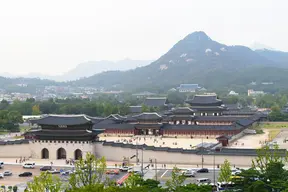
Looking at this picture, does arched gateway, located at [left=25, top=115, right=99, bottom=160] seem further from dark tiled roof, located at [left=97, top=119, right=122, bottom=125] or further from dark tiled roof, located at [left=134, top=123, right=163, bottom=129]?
dark tiled roof, located at [left=97, top=119, right=122, bottom=125]

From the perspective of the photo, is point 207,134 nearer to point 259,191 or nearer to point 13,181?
point 13,181

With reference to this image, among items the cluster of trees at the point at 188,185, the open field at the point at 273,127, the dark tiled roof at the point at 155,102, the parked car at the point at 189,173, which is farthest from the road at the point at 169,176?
the dark tiled roof at the point at 155,102

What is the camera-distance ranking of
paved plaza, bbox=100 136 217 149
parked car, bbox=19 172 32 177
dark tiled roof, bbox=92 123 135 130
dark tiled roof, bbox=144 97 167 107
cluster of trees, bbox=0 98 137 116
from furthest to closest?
dark tiled roof, bbox=144 97 167 107 → cluster of trees, bbox=0 98 137 116 → dark tiled roof, bbox=92 123 135 130 → paved plaza, bbox=100 136 217 149 → parked car, bbox=19 172 32 177

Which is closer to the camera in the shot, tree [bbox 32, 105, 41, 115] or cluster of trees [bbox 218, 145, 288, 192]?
cluster of trees [bbox 218, 145, 288, 192]

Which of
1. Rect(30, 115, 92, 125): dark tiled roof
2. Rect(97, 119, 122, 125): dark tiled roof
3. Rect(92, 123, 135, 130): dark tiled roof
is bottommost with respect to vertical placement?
Rect(92, 123, 135, 130): dark tiled roof

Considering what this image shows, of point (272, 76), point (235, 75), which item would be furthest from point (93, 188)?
point (235, 75)

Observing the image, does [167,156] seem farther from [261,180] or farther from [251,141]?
[251,141]

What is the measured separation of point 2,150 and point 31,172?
984 centimetres

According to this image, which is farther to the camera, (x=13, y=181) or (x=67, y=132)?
(x=67, y=132)

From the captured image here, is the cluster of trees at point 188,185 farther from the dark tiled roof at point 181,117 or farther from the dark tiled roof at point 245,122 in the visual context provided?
the dark tiled roof at point 181,117

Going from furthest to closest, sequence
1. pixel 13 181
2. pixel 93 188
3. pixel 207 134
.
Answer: pixel 207 134 → pixel 13 181 → pixel 93 188

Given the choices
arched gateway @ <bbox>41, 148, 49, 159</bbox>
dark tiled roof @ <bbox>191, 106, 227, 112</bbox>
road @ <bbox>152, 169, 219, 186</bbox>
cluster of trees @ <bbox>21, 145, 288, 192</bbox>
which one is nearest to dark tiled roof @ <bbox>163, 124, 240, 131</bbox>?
dark tiled roof @ <bbox>191, 106, 227, 112</bbox>

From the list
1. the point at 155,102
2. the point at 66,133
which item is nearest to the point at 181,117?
the point at 155,102

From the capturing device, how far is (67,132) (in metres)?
42.1
